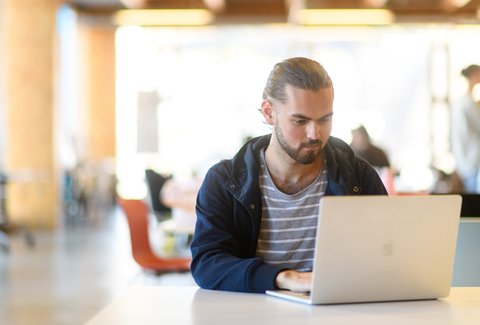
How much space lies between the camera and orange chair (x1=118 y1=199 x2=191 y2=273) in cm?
607

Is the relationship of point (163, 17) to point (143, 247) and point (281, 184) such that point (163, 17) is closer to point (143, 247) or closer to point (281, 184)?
point (143, 247)

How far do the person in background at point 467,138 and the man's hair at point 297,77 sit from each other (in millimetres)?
5362

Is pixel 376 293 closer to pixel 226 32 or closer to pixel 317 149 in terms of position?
pixel 317 149

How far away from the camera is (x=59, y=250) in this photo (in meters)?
11.4

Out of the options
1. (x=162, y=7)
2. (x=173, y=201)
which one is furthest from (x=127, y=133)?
(x=173, y=201)

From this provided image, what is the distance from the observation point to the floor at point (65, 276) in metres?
6.91

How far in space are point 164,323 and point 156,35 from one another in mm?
19047

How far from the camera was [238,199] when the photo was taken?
2943mm

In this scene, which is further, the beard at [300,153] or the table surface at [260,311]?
the beard at [300,153]

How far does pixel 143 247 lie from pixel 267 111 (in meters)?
3.45

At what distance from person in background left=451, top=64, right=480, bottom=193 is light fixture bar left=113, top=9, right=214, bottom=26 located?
9454 millimetres

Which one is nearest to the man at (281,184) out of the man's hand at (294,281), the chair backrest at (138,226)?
the man's hand at (294,281)

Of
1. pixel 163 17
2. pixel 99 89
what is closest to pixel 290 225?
pixel 163 17

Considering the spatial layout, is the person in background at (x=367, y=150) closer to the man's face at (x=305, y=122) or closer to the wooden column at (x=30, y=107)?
the wooden column at (x=30, y=107)
